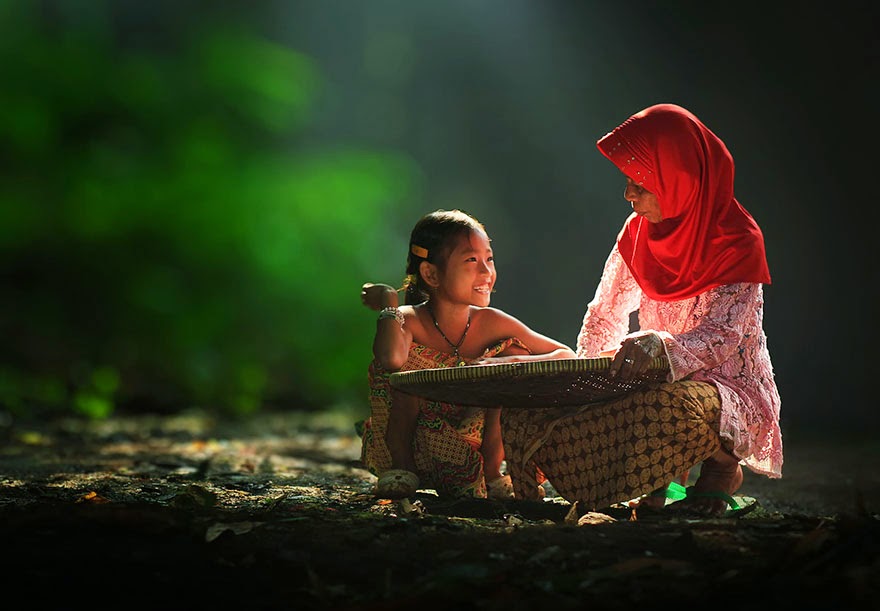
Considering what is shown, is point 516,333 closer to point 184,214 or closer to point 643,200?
point 643,200

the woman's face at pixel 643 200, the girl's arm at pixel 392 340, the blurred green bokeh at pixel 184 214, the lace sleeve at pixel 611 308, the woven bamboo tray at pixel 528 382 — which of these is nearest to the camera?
the woven bamboo tray at pixel 528 382

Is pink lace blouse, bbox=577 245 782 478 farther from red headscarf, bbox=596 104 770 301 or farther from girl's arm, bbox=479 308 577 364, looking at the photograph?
girl's arm, bbox=479 308 577 364

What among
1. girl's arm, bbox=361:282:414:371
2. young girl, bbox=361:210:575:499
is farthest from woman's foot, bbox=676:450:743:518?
girl's arm, bbox=361:282:414:371

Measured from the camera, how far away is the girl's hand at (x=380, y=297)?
12.4 ft

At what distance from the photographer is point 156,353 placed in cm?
1145

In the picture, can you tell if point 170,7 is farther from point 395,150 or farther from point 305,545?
point 305,545

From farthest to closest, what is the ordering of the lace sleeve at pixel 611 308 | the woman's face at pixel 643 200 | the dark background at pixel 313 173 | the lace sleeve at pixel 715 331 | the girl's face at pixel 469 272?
the dark background at pixel 313 173 < the lace sleeve at pixel 611 308 < the girl's face at pixel 469 272 < the woman's face at pixel 643 200 < the lace sleeve at pixel 715 331

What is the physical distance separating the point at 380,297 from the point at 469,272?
0.38 metres

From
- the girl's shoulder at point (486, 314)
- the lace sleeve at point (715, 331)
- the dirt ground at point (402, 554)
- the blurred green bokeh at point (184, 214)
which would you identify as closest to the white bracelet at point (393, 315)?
the girl's shoulder at point (486, 314)

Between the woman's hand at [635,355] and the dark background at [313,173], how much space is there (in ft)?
19.4

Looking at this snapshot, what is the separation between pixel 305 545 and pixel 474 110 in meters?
9.96

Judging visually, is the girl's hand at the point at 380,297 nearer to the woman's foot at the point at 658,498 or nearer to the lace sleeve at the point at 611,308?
the lace sleeve at the point at 611,308

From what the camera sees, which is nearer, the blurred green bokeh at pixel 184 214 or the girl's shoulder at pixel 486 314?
the girl's shoulder at pixel 486 314

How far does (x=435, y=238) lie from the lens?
3.70 m
